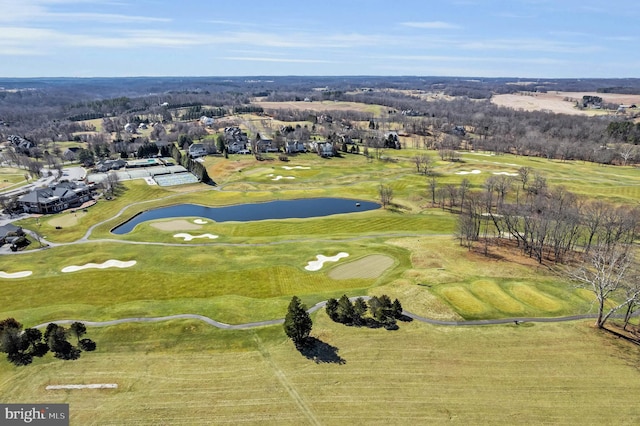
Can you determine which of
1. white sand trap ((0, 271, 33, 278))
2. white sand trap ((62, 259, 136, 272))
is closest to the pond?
white sand trap ((62, 259, 136, 272))

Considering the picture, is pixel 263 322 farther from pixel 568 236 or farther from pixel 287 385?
pixel 568 236

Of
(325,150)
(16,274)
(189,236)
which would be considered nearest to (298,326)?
(189,236)

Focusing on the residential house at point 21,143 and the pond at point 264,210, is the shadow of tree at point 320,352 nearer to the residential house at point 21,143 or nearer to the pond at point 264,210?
the pond at point 264,210

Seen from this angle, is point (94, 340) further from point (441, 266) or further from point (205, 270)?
point (441, 266)

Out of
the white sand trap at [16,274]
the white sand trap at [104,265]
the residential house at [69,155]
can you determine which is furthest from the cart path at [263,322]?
the residential house at [69,155]

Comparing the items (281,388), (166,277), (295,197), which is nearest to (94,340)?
(166,277)
